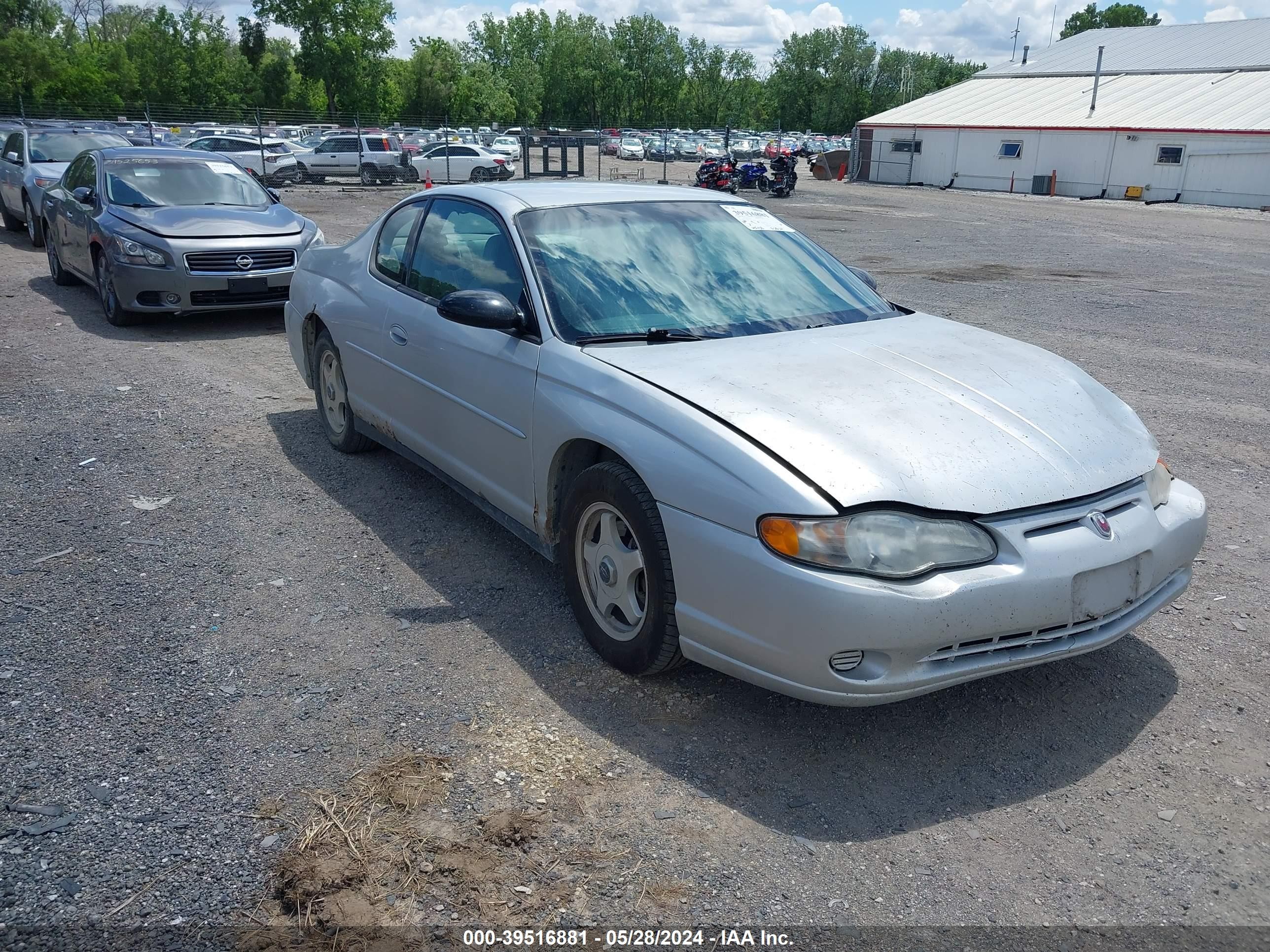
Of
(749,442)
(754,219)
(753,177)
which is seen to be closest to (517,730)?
(749,442)

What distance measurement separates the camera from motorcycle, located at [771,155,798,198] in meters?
32.7

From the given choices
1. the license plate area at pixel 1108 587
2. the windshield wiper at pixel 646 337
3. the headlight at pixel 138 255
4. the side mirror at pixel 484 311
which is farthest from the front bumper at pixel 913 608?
the headlight at pixel 138 255

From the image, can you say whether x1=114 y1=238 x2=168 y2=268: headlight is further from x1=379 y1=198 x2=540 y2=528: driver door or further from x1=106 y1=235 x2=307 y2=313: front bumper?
x1=379 y1=198 x2=540 y2=528: driver door

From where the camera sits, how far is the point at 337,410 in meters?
5.96

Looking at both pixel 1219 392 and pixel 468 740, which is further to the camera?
pixel 1219 392

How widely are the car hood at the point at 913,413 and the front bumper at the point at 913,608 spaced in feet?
0.46

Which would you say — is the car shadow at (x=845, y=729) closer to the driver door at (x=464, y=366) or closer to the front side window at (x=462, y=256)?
the driver door at (x=464, y=366)

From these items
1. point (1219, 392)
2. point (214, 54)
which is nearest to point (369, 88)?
point (214, 54)

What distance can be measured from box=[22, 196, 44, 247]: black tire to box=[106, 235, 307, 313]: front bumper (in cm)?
614

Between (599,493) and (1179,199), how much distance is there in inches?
1551

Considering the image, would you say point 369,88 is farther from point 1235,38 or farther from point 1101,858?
point 1101,858

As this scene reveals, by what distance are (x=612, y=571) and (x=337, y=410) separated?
2970mm

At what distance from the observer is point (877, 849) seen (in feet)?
9.14

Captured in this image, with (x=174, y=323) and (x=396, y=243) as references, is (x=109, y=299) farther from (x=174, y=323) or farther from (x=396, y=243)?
(x=396, y=243)
